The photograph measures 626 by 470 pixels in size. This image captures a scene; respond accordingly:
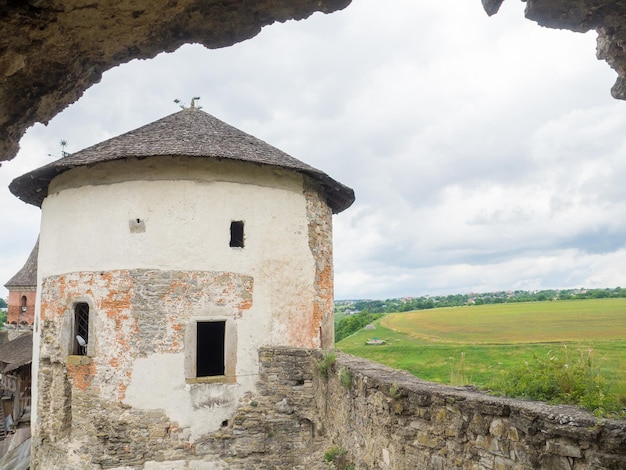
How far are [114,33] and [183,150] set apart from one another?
651 cm

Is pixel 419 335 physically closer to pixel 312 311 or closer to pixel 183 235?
pixel 312 311

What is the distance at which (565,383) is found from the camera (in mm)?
4027

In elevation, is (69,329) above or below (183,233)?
below

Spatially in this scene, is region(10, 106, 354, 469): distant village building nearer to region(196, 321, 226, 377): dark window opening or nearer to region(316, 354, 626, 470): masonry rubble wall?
region(316, 354, 626, 470): masonry rubble wall

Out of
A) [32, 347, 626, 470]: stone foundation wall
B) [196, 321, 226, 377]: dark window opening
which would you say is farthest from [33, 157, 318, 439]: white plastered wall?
[196, 321, 226, 377]: dark window opening

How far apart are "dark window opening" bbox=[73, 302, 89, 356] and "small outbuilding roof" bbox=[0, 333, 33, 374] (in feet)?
42.4

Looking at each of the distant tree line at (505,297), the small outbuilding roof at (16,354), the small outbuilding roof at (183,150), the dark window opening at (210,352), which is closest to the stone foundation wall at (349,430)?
the dark window opening at (210,352)

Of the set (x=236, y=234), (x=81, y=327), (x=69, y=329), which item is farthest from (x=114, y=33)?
(x=81, y=327)

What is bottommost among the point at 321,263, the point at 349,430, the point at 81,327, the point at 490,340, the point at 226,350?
the point at 349,430

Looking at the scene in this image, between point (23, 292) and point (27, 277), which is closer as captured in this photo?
point (27, 277)

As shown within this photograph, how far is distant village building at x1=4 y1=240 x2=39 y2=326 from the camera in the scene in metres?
31.3

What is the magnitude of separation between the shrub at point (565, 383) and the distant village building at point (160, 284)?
6.03 metres

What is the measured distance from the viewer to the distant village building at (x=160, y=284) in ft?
30.2

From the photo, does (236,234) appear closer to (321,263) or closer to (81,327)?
(321,263)
